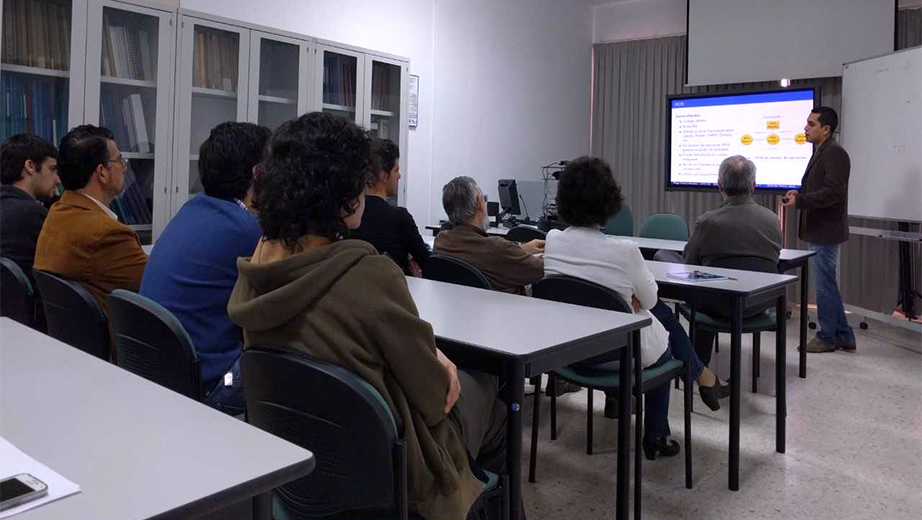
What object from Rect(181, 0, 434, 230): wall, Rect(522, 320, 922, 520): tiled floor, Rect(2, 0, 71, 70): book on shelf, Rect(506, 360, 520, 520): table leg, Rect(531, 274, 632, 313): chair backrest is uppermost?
Rect(181, 0, 434, 230): wall

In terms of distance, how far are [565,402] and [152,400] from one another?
2.59 m

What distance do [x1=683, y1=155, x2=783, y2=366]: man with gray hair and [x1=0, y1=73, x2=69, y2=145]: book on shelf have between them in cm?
318

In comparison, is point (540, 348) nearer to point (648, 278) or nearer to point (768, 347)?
point (648, 278)

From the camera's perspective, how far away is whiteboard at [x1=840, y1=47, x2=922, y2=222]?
15.3ft

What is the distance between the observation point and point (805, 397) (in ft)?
11.8

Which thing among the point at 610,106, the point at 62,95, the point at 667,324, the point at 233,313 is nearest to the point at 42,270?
the point at 233,313

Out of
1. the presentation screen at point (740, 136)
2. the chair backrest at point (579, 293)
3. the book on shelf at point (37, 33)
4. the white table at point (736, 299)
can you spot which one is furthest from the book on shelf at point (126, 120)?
the presentation screen at point (740, 136)

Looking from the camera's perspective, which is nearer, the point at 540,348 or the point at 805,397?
the point at 540,348

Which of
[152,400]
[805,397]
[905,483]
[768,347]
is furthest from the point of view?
[768,347]

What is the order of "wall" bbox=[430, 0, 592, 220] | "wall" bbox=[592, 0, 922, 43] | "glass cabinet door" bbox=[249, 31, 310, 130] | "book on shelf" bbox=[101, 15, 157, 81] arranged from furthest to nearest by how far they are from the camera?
1. "wall" bbox=[592, 0, 922, 43]
2. "wall" bbox=[430, 0, 592, 220]
3. "glass cabinet door" bbox=[249, 31, 310, 130]
4. "book on shelf" bbox=[101, 15, 157, 81]

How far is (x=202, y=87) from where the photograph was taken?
12.7ft

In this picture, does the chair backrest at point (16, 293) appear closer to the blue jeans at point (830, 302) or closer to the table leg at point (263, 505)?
the table leg at point (263, 505)

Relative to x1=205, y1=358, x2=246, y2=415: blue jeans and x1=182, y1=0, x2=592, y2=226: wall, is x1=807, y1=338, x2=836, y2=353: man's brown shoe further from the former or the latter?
x1=205, y1=358, x2=246, y2=415: blue jeans

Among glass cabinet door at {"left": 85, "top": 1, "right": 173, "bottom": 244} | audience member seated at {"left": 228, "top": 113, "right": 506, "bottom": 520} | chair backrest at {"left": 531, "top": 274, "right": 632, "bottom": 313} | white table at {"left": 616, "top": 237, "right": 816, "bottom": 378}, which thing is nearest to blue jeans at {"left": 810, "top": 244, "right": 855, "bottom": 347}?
white table at {"left": 616, "top": 237, "right": 816, "bottom": 378}
